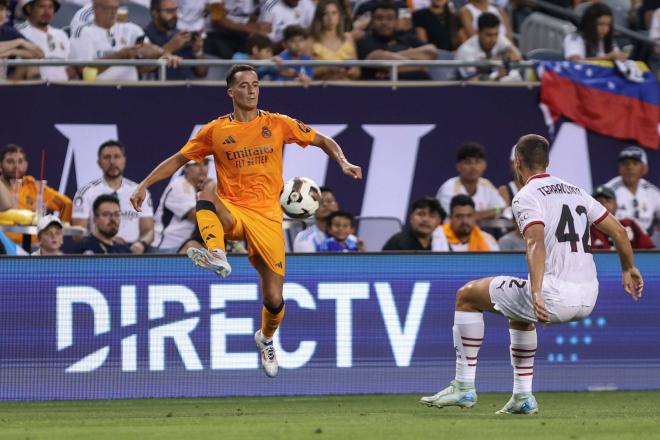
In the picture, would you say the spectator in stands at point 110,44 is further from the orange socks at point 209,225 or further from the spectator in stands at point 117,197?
the orange socks at point 209,225

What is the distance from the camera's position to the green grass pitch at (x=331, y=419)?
30.0 feet

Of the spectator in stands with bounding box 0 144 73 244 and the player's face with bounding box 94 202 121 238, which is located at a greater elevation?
the spectator in stands with bounding box 0 144 73 244

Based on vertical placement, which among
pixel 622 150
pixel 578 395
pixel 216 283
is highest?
pixel 622 150

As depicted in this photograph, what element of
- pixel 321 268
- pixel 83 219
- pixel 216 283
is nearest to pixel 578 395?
pixel 321 268

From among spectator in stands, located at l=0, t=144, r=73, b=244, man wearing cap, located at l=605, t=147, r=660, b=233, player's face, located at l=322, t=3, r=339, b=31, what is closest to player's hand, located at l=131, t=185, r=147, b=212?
spectator in stands, located at l=0, t=144, r=73, b=244

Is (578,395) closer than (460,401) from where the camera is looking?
No

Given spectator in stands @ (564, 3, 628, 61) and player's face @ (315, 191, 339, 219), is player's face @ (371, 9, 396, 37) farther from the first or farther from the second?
player's face @ (315, 191, 339, 219)

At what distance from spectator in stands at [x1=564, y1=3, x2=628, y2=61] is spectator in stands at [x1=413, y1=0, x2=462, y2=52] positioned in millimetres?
1440

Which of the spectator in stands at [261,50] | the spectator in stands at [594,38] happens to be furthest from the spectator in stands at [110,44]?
the spectator in stands at [594,38]

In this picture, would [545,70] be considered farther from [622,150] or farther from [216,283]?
[216,283]

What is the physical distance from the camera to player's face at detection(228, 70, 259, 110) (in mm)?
11844

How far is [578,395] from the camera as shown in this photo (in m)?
13.3

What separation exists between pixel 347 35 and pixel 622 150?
371 cm

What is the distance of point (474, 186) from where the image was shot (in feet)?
53.7
